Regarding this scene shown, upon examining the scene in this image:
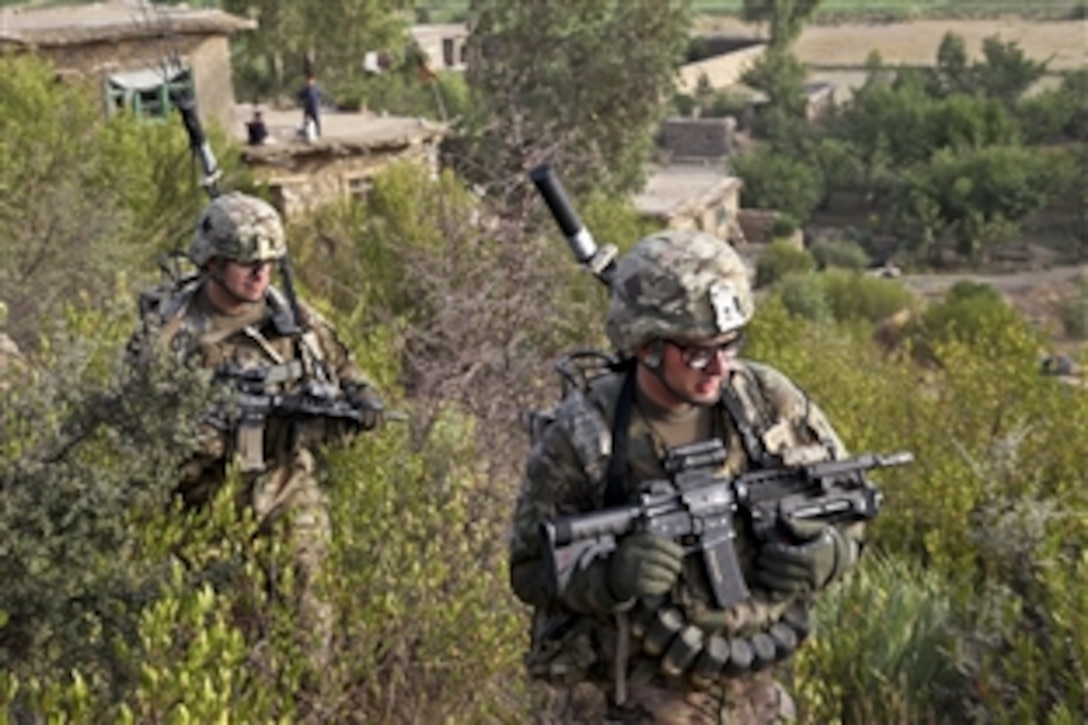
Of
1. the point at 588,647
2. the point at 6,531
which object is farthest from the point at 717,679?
the point at 6,531

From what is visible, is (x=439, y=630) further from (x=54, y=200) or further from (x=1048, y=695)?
(x=54, y=200)

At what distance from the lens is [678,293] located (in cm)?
408

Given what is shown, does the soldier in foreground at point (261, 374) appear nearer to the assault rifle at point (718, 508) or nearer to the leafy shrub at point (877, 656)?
the leafy shrub at point (877, 656)

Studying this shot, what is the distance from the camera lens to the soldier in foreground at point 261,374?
6.20m

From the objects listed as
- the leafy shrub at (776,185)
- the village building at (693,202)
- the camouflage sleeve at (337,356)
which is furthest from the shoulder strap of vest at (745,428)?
the leafy shrub at (776,185)

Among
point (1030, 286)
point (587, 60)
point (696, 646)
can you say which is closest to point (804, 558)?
point (696, 646)

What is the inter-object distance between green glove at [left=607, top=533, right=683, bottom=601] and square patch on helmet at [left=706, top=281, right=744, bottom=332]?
68cm

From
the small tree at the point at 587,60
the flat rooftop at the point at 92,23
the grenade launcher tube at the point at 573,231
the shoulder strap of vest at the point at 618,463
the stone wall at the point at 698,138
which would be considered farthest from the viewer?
the stone wall at the point at 698,138

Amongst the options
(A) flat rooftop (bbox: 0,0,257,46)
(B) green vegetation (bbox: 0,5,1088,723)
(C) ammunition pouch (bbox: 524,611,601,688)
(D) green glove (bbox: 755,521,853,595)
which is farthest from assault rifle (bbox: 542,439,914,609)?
(A) flat rooftop (bbox: 0,0,257,46)

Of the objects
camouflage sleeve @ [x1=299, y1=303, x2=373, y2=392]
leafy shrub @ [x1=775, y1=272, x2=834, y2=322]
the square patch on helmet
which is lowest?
Answer: leafy shrub @ [x1=775, y1=272, x2=834, y2=322]

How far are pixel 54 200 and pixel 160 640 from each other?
1030 cm

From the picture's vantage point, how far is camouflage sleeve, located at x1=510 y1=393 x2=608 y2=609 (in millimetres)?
4234

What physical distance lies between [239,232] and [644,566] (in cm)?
311

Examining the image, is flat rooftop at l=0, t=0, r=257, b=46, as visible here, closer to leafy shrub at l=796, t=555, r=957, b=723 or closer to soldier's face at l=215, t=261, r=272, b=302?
soldier's face at l=215, t=261, r=272, b=302
